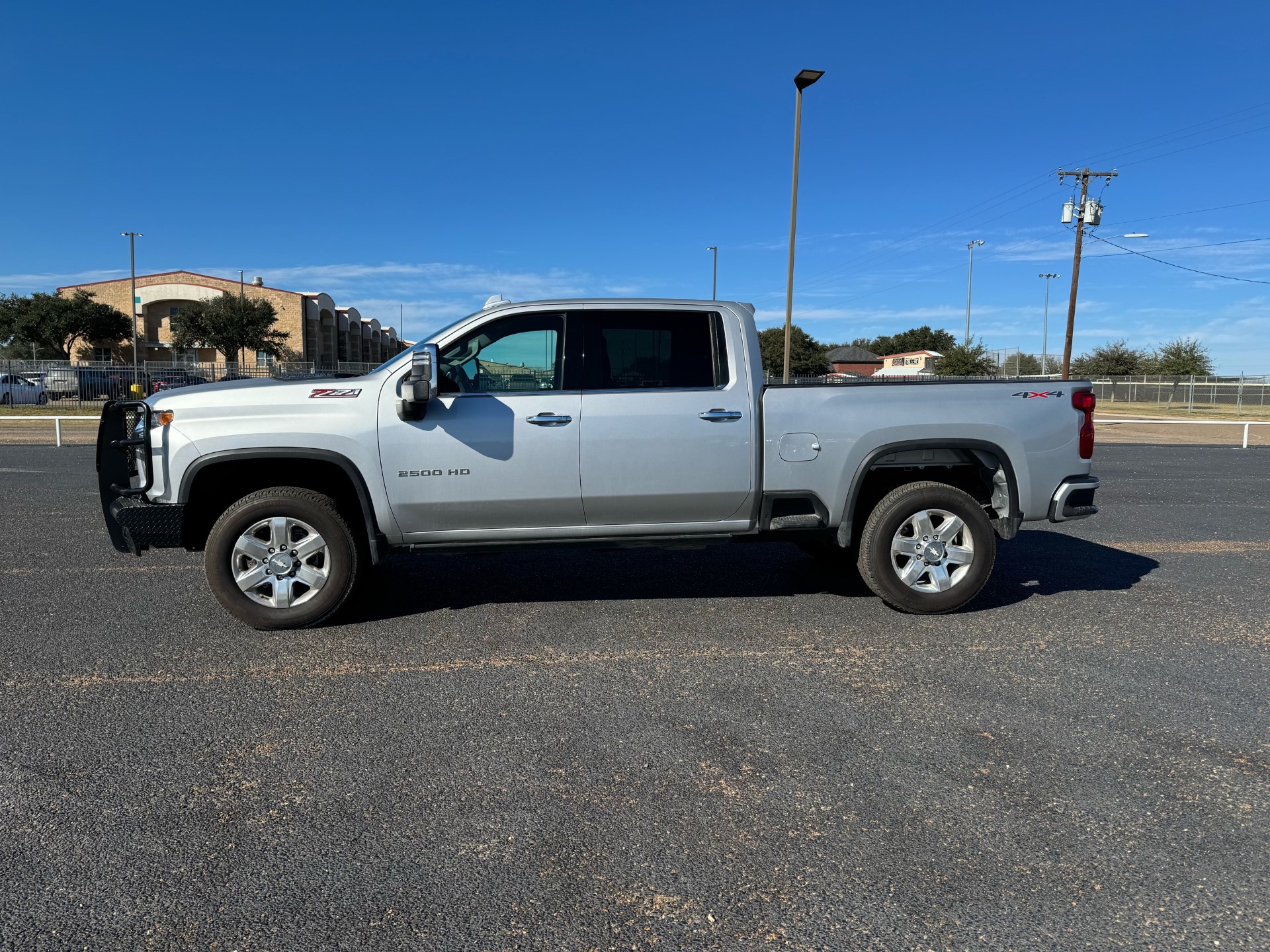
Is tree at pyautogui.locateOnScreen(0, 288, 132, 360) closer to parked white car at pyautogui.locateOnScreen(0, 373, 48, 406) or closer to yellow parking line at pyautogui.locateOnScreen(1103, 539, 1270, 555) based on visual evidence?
parked white car at pyautogui.locateOnScreen(0, 373, 48, 406)

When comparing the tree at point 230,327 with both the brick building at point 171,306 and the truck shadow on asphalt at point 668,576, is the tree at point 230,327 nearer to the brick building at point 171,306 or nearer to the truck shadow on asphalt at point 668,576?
the brick building at point 171,306

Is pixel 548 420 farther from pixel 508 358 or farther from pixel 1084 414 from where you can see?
pixel 1084 414

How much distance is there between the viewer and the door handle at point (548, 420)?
5.03m

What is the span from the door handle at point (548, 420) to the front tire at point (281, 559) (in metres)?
1.26

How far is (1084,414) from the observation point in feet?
18.1

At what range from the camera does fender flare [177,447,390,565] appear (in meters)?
4.88

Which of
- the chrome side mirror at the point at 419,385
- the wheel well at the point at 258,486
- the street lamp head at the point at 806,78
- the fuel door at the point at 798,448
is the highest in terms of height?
the street lamp head at the point at 806,78

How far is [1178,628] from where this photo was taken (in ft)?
17.2

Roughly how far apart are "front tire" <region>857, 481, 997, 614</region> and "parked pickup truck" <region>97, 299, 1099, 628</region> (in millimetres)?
13

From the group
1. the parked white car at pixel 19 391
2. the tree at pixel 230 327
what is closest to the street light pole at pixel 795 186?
the parked white car at pixel 19 391

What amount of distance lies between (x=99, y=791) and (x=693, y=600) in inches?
141

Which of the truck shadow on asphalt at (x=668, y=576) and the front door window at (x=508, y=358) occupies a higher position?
the front door window at (x=508, y=358)

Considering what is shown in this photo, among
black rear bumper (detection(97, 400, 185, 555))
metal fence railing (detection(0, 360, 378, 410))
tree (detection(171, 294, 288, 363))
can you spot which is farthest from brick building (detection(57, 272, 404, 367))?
black rear bumper (detection(97, 400, 185, 555))

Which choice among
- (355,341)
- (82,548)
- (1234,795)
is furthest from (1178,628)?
(355,341)
